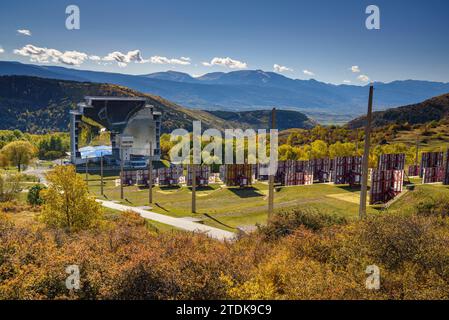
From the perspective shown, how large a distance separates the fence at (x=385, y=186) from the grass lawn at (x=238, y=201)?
2.15 metres

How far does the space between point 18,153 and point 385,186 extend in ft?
315

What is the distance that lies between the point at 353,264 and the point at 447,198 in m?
16.3

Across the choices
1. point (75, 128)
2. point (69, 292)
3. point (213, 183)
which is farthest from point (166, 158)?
point (69, 292)

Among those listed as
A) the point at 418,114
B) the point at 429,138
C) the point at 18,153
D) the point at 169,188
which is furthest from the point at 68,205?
the point at 418,114

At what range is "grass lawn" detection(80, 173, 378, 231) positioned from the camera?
36.8m

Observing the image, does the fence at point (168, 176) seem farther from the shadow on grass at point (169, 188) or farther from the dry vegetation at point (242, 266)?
the dry vegetation at point (242, 266)

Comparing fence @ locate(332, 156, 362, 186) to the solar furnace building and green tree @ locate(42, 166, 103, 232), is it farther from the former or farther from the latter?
the solar furnace building

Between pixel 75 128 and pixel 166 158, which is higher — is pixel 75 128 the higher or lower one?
the higher one

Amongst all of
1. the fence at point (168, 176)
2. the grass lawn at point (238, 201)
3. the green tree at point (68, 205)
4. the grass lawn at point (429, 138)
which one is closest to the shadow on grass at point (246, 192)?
the grass lawn at point (238, 201)

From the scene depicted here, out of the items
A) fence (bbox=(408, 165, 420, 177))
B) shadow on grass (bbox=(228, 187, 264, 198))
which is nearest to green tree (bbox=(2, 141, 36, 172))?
shadow on grass (bbox=(228, 187, 264, 198))
